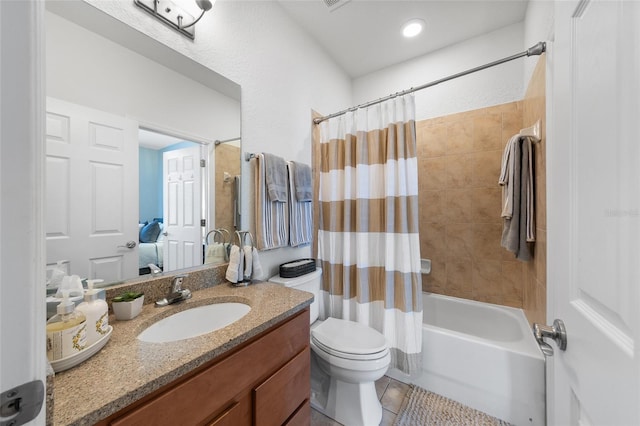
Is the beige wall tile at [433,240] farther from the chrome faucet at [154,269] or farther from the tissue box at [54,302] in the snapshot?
the tissue box at [54,302]

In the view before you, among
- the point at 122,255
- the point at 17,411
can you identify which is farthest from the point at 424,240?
the point at 17,411

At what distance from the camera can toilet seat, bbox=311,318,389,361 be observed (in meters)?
1.26

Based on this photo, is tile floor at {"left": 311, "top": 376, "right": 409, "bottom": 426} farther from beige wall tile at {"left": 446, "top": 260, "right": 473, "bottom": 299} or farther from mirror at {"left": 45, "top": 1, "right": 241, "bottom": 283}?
mirror at {"left": 45, "top": 1, "right": 241, "bottom": 283}

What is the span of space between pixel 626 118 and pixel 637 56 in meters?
0.09

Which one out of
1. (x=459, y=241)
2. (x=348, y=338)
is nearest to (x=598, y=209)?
(x=348, y=338)

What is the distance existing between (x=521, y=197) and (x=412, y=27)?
153 cm

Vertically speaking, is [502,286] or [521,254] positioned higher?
[521,254]

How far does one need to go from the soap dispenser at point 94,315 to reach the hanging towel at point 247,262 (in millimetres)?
638

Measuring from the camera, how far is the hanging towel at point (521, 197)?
1.47 meters

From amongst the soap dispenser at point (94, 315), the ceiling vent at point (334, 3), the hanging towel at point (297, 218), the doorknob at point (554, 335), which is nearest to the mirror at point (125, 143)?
the soap dispenser at point (94, 315)

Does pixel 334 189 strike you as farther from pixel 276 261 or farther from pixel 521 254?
pixel 521 254

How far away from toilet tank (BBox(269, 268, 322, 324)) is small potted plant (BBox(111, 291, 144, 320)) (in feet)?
2.33

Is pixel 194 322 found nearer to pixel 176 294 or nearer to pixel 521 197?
pixel 176 294

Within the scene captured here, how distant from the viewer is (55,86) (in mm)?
808
